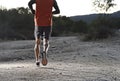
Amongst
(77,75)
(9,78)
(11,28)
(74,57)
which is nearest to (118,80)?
(77,75)

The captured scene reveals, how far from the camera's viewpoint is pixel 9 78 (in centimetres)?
1055

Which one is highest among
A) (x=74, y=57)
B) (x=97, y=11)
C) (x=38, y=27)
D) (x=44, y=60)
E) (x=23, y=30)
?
(x=38, y=27)

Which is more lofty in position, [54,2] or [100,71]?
[54,2]

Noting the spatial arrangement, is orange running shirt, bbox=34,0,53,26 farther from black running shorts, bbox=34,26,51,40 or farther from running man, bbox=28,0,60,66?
black running shorts, bbox=34,26,51,40

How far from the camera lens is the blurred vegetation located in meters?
29.9

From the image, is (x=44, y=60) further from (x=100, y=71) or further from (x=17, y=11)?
(x=17, y=11)

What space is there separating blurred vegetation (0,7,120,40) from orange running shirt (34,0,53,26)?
51.8ft

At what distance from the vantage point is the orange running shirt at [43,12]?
12.8 meters

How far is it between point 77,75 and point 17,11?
39.4m

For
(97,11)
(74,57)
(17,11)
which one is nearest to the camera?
(74,57)

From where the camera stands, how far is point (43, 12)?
1285 centimetres

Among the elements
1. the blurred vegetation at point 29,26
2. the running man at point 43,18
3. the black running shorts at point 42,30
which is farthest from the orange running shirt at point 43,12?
the blurred vegetation at point 29,26

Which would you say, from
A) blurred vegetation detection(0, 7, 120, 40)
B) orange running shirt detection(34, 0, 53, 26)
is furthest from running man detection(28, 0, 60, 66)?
blurred vegetation detection(0, 7, 120, 40)

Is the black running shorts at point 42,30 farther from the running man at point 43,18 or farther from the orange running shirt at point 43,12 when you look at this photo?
the orange running shirt at point 43,12
